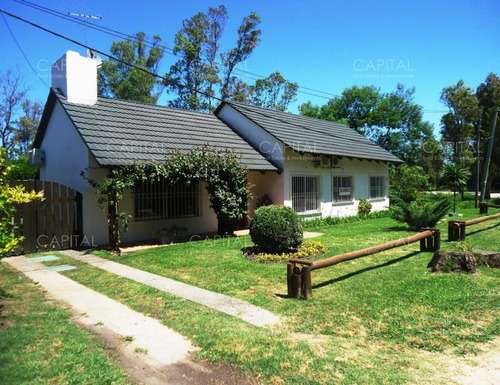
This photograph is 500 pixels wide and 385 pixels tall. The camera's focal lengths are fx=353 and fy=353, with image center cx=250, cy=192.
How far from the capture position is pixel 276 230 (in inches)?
339

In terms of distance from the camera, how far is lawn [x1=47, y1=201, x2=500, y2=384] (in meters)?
3.46

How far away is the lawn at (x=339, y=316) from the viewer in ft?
11.3

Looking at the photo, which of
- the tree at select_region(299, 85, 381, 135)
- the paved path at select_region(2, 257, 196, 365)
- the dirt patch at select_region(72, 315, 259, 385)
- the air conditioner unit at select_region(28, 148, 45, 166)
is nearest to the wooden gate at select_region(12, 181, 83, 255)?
the paved path at select_region(2, 257, 196, 365)

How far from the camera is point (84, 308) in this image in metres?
5.22

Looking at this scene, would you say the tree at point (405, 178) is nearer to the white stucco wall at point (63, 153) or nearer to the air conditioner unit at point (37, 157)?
the white stucco wall at point (63, 153)

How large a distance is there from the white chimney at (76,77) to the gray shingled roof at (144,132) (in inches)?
12.5

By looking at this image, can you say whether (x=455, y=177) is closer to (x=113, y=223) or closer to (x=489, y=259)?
(x=489, y=259)

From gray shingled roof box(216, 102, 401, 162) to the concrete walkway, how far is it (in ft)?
28.1

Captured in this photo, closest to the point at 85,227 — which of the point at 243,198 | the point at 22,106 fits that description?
the point at 243,198

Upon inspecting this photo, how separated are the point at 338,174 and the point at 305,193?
2.80 meters

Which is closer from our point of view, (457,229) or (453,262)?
(453,262)

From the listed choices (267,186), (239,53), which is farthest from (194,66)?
(267,186)

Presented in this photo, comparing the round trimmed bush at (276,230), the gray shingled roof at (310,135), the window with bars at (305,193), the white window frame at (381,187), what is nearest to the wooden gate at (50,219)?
the round trimmed bush at (276,230)

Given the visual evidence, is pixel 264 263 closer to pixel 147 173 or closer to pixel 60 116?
pixel 147 173
